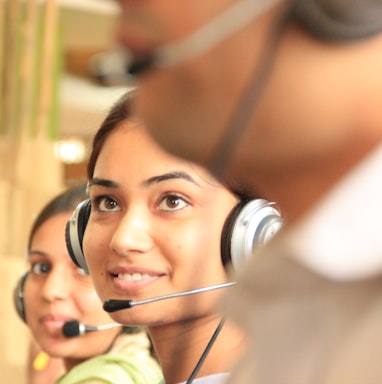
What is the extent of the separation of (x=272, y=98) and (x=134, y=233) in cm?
41

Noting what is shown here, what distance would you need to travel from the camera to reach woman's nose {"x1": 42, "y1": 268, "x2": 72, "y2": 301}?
1.30 meters

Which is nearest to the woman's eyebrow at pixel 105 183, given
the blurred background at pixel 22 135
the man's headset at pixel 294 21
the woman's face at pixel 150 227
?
the woman's face at pixel 150 227

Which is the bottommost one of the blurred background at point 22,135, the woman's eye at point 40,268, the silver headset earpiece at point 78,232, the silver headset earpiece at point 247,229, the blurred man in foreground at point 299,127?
the blurred man in foreground at point 299,127

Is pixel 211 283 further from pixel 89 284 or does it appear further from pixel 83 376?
pixel 89 284

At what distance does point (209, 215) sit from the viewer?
2.68 ft

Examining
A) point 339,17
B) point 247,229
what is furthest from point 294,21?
point 247,229

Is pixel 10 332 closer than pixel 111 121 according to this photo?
No

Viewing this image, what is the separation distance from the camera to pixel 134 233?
0.85 meters

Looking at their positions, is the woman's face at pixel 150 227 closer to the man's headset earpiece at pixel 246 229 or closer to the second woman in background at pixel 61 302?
the man's headset earpiece at pixel 246 229

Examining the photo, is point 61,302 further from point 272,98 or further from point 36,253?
point 272,98

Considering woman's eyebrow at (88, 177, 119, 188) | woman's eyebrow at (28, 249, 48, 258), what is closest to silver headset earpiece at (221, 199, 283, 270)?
woman's eyebrow at (88, 177, 119, 188)

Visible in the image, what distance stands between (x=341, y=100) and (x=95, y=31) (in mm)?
2408

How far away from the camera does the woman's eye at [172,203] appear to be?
84 centimetres

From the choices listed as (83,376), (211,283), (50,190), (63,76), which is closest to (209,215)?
(211,283)
